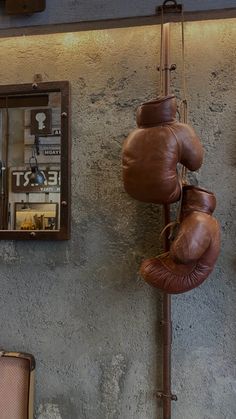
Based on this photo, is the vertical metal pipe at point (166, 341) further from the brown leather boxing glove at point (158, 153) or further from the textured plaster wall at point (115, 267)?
the brown leather boxing glove at point (158, 153)

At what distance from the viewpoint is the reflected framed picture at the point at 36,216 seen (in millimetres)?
1466

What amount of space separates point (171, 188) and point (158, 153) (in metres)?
0.11

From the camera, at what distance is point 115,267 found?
1.45 metres

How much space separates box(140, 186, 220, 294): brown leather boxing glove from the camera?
1.14 metres

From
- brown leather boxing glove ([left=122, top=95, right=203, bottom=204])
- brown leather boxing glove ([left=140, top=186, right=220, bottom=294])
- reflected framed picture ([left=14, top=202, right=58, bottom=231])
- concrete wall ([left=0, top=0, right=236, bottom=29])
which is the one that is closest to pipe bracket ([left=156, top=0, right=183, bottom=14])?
concrete wall ([left=0, top=0, right=236, bottom=29])

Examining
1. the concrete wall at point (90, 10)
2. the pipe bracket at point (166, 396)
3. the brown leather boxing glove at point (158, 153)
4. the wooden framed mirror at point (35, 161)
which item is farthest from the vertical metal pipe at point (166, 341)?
the wooden framed mirror at point (35, 161)

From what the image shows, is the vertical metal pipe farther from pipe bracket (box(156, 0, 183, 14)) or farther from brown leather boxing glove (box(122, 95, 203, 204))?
brown leather boxing glove (box(122, 95, 203, 204))

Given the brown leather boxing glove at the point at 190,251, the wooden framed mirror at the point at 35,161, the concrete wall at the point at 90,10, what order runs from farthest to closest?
the wooden framed mirror at the point at 35,161 → the concrete wall at the point at 90,10 → the brown leather boxing glove at the point at 190,251

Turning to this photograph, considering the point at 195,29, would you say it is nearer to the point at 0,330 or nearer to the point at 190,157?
the point at 190,157

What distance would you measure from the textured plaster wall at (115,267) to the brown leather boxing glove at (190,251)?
206 millimetres

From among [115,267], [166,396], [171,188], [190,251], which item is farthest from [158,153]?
[166,396]

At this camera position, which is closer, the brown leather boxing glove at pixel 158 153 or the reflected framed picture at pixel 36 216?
the brown leather boxing glove at pixel 158 153

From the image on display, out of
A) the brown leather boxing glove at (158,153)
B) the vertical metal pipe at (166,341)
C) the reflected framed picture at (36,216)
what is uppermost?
the brown leather boxing glove at (158,153)

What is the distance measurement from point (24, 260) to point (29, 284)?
0.10 meters
